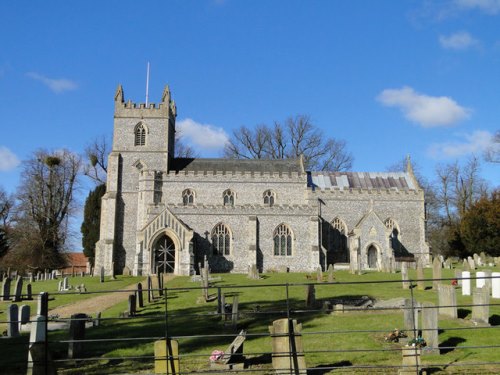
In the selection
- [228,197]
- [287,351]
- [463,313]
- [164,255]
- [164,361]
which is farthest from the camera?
[228,197]

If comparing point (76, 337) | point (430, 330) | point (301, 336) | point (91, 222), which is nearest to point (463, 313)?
point (430, 330)

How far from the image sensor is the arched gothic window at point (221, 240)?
3831 centimetres

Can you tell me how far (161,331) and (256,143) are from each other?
4977cm

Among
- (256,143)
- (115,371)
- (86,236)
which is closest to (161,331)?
(115,371)

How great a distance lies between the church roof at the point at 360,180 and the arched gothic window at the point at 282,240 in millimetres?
6077

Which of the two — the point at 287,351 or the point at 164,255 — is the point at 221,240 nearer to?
the point at 164,255

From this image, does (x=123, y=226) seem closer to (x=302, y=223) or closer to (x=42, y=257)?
(x=42, y=257)

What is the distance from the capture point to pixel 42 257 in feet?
151

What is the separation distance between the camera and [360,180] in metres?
45.2

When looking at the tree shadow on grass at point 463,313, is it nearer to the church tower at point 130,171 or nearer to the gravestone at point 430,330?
the gravestone at point 430,330

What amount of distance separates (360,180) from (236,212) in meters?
12.7

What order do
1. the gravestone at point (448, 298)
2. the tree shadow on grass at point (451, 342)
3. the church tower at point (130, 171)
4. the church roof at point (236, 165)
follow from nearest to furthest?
the tree shadow on grass at point (451, 342) → the gravestone at point (448, 298) → the church tower at point (130, 171) → the church roof at point (236, 165)

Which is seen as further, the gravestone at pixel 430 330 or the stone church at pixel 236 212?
the stone church at pixel 236 212

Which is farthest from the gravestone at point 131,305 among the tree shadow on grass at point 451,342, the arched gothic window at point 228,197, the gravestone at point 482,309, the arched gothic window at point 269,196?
the arched gothic window at point 269,196
